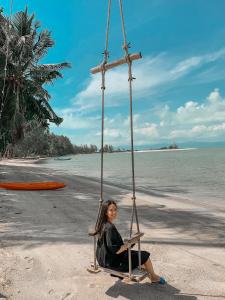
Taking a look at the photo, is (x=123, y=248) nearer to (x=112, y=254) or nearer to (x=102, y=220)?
(x=112, y=254)

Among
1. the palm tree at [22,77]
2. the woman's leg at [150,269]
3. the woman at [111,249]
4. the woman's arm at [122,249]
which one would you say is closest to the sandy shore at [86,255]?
the woman's leg at [150,269]

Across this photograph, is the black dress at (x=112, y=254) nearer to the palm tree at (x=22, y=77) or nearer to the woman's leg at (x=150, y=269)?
the woman's leg at (x=150, y=269)

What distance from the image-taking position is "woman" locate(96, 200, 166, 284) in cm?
495

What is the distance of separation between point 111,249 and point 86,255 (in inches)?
78.9

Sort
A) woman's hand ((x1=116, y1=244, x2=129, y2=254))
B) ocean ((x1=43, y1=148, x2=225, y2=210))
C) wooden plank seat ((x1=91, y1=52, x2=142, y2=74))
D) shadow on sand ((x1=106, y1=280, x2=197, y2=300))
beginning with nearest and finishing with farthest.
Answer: woman's hand ((x1=116, y1=244, x2=129, y2=254)), shadow on sand ((x1=106, y1=280, x2=197, y2=300)), wooden plank seat ((x1=91, y1=52, x2=142, y2=74)), ocean ((x1=43, y1=148, x2=225, y2=210))

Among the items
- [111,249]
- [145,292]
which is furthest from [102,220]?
[145,292]

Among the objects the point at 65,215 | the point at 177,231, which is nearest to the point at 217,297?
the point at 177,231

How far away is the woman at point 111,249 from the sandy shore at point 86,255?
1.43 ft

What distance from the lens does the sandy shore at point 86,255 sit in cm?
514

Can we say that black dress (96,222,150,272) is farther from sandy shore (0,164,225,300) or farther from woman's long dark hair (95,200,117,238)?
sandy shore (0,164,225,300)

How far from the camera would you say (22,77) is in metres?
28.0

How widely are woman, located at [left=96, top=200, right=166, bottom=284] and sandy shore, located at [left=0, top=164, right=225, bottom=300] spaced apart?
0.44 m

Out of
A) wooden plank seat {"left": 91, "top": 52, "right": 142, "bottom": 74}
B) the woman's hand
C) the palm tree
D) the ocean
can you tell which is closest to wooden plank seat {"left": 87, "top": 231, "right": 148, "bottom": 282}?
the woman's hand

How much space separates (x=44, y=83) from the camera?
30.5 meters
